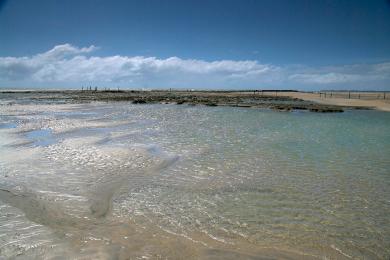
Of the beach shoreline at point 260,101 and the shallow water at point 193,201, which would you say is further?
the beach shoreline at point 260,101

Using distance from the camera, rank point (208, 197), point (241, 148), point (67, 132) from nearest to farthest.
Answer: point (208, 197) < point (241, 148) < point (67, 132)

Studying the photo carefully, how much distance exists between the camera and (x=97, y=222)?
6574 mm

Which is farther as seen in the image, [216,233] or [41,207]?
[41,207]

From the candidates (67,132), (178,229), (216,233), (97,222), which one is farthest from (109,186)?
(67,132)

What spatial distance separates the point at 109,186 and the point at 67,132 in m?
11.4

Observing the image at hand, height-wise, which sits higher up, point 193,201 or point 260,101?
point 260,101

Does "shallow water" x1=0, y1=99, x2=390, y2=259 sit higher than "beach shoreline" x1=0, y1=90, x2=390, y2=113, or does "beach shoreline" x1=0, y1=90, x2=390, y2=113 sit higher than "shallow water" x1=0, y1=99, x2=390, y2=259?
"beach shoreline" x1=0, y1=90, x2=390, y2=113

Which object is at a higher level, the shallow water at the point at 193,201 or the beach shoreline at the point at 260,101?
the beach shoreline at the point at 260,101

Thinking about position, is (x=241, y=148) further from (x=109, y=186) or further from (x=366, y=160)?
(x=109, y=186)

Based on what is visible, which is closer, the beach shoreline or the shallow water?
the shallow water

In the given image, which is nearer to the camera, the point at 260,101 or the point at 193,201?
the point at 193,201

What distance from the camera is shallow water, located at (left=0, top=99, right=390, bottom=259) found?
5.67m

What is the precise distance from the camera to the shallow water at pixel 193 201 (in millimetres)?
5672

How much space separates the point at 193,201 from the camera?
7.80m
